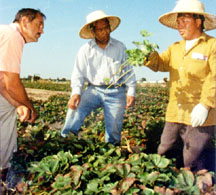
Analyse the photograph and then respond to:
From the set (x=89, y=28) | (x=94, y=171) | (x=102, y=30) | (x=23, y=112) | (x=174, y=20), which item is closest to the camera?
(x=94, y=171)

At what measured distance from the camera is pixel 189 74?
243cm

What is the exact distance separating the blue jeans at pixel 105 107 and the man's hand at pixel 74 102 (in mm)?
51

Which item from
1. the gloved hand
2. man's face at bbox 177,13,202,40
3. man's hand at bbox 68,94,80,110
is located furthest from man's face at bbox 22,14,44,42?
the gloved hand

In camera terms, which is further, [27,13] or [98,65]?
[98,65]

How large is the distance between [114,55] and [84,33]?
432 millimetres

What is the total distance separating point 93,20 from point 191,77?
45.1 inches

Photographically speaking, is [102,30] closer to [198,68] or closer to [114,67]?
[114,67]

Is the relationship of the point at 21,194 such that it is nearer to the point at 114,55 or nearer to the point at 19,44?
the point at 19,44

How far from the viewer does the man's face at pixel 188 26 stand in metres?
2.33

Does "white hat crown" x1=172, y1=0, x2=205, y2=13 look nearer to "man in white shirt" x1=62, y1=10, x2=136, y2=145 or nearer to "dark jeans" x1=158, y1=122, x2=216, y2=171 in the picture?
"man in white shirt" x1=62, y1=10, x2=136, y2=145

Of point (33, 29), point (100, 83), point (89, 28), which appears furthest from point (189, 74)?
point (33, 29)

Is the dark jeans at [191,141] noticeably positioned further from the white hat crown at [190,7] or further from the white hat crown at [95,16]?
the white hat crown at [95,16]

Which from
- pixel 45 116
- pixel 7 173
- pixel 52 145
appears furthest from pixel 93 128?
pixel 7 173

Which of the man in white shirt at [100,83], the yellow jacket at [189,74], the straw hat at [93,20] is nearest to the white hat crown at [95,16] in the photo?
the straw hat at [93,20]
